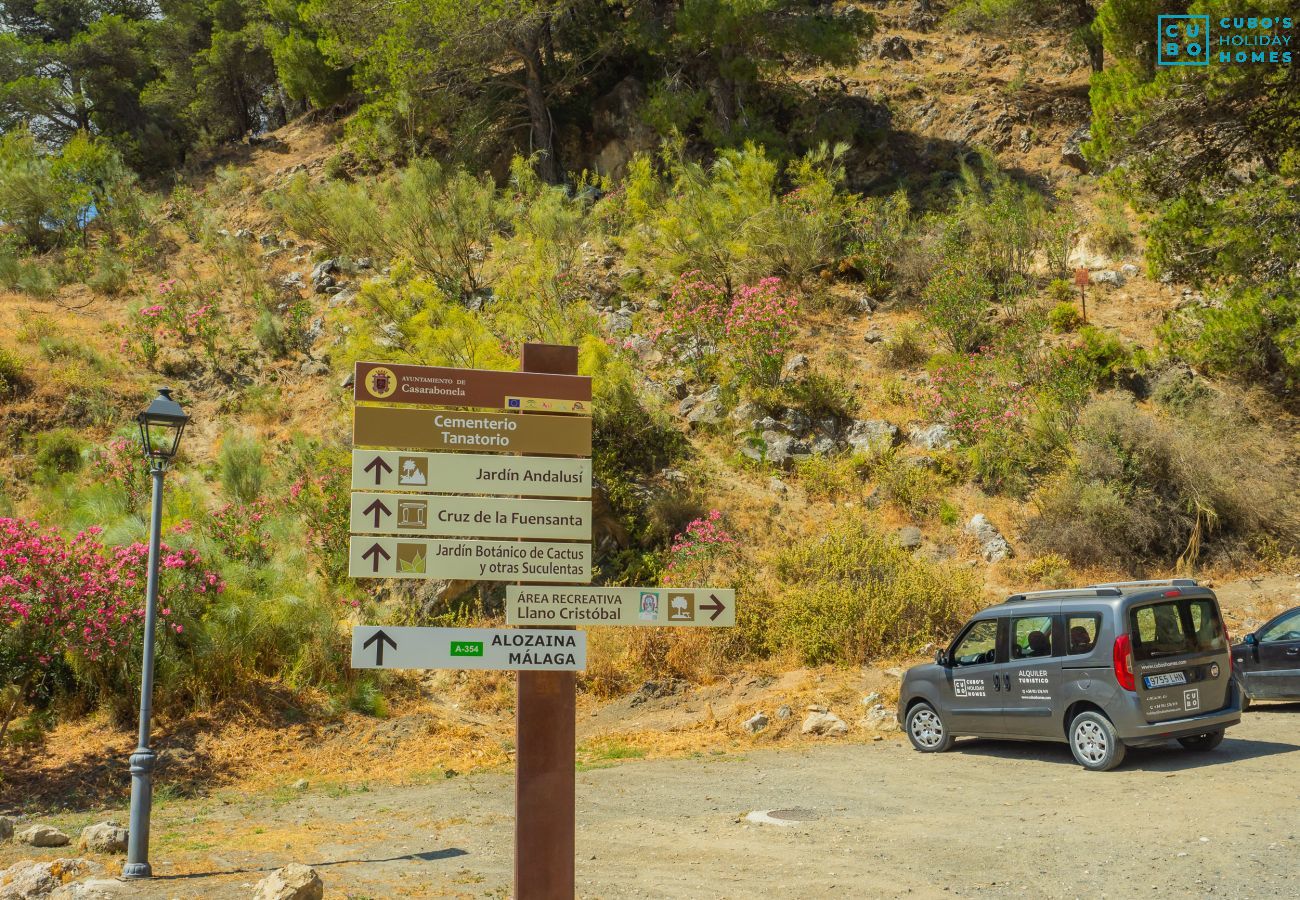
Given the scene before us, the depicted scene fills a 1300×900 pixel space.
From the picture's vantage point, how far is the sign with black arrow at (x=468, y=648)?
15.0ft

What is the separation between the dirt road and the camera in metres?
5.89

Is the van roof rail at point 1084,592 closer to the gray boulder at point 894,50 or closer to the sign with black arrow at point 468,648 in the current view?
the sign with black arrow at point 468,648

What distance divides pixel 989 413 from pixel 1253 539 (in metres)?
4.54

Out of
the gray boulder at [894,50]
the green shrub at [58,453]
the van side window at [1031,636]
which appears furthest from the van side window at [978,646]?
the gray boulder at [894,50]

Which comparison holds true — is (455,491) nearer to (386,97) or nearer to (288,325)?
(288,325)

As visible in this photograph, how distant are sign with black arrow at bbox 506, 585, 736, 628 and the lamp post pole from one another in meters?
3.76

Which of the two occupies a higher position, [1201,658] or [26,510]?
[26,510]

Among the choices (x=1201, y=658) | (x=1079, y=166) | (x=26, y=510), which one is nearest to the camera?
(x=1201, y=658)

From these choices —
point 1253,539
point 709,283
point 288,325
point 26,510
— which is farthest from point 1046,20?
point 26,510

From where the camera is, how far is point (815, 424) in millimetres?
18656

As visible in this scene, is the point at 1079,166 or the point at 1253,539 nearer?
the point at 1253,539

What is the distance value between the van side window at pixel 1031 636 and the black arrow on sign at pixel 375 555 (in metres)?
6.90

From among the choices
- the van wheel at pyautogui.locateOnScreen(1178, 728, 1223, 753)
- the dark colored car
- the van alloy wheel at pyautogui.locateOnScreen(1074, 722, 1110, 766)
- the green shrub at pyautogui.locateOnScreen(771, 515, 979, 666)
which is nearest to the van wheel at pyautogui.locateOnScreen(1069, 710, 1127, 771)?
the van alloy wheel at pyautogui.locateOnScreen(1074, 722, 1110, 766)

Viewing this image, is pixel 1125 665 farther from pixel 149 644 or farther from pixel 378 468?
pixel 149 644
